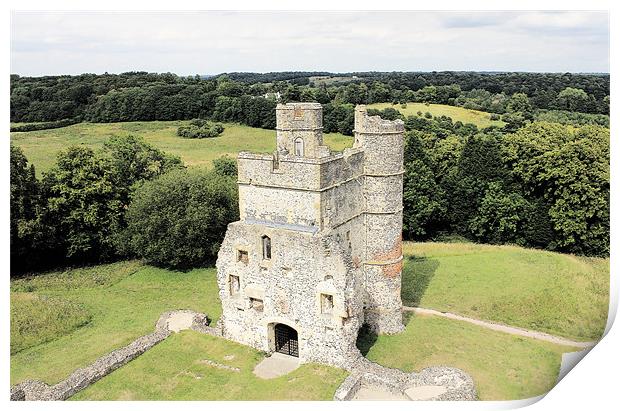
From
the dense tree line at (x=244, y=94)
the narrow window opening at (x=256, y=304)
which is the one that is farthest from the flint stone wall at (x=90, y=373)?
the dense tree line at (x=244, y=94)

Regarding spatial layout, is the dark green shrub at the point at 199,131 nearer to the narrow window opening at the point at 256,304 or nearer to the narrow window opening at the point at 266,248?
the narrow window opening at the point at 256,304

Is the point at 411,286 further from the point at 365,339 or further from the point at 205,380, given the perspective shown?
the point at 205,380

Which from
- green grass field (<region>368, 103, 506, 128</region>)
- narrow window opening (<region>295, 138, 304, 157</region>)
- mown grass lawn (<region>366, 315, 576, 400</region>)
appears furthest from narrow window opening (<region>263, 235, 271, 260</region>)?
green grass field (<region>368, 103, 506, 128</region>)

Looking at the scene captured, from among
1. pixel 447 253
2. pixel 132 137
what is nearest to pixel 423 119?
pixel 447 253

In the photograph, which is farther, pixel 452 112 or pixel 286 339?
pixel 452 112

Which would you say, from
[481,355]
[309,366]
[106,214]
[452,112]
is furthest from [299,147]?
[452,112]

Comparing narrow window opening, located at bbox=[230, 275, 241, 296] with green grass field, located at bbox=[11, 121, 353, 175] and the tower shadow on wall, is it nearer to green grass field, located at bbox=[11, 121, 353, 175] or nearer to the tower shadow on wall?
the tower shadow on wall

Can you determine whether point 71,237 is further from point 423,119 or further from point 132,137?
point 423,119
